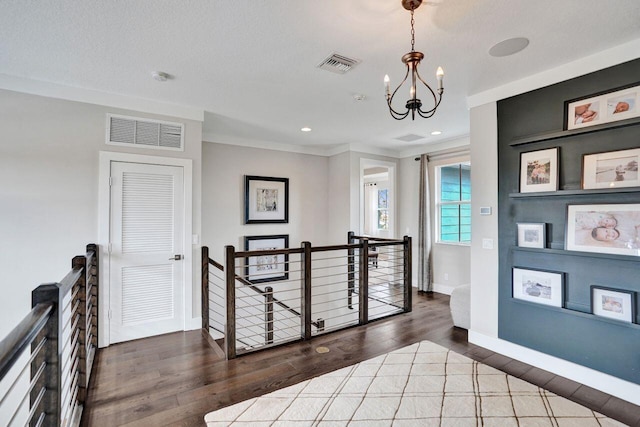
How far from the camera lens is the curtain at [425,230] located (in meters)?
5.91

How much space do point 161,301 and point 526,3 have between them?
4.32 meters

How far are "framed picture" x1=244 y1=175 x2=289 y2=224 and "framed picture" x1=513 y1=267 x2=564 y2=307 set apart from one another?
376 centimetres

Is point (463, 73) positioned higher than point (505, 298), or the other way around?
point (463, 73)

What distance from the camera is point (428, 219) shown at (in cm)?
593

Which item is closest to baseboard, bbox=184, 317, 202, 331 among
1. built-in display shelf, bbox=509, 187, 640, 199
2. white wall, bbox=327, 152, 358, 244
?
white wall, bbox=327, 152, 358, 244

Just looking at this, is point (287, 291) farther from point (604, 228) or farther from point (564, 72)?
point (564, 72)

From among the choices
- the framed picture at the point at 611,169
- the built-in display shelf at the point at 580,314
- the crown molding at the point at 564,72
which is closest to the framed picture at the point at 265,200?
the crown molding at the point at 564,72

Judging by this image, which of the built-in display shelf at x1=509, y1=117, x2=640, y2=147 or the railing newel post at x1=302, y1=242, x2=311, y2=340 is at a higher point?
the built-in display shelf at x1=509, y1=117, x2=640, y2=147

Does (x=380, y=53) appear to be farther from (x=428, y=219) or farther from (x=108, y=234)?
(x=428, y=219)

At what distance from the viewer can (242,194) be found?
542cm

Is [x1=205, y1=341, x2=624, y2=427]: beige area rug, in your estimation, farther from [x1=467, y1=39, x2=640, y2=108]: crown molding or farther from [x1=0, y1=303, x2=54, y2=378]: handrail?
[x1=467, y1=39, x2=640, y2=108]: crown molding

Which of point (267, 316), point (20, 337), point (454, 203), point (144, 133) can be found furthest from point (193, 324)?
point (454, 203)

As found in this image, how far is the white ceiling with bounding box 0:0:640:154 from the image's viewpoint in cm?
209

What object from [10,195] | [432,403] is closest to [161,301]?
[10,195]
